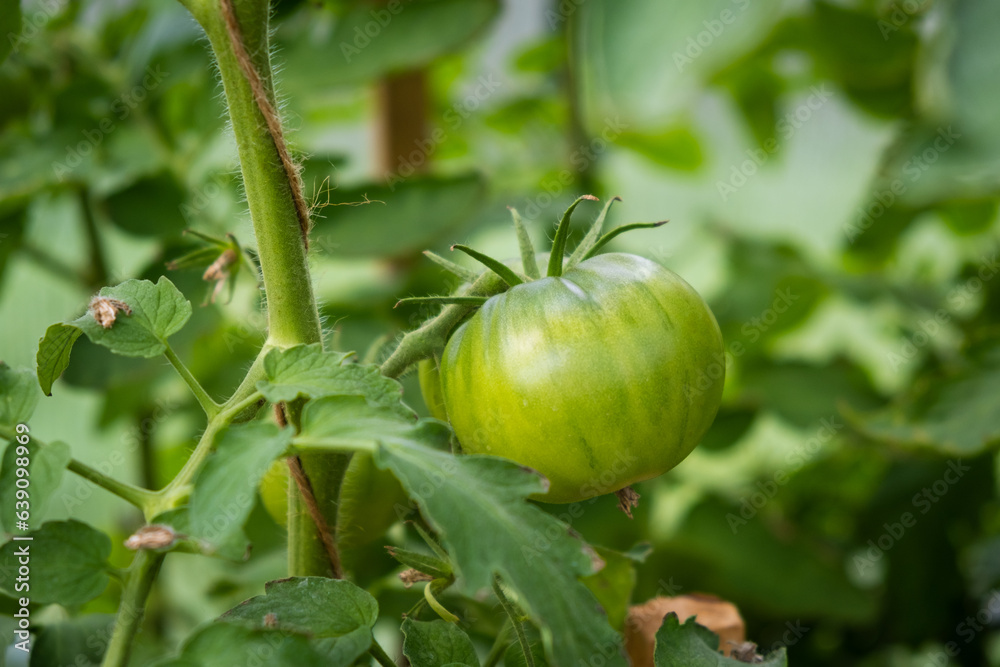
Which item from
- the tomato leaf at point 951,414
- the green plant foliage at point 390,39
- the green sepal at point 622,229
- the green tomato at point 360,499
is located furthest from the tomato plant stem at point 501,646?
the green plant foliage at point 390,39

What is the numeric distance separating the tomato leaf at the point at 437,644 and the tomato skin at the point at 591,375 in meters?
0.09

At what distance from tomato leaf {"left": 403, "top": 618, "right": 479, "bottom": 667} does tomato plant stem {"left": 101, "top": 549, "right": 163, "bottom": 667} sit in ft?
0.40

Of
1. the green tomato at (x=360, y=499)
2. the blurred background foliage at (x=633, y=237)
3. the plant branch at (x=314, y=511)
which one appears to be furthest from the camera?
the blurred background foliage at (x=633, y=237)

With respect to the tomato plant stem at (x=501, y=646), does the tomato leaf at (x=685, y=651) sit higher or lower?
higher

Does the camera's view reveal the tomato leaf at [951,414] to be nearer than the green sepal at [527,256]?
No

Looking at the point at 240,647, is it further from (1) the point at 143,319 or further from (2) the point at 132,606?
(1) the point at 143,319

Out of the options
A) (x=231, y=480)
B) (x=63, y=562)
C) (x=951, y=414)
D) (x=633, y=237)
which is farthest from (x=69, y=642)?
(x=633, y=237)

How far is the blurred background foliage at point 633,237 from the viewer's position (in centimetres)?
81

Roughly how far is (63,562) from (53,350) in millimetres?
102

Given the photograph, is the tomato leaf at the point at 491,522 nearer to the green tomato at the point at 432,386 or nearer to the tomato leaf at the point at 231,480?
the tomato leaf at the point at 231,480

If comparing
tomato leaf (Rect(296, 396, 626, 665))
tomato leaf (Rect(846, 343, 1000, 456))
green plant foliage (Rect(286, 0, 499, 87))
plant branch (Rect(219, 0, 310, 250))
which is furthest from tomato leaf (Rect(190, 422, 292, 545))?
green plant foliage (Rect(286, 0, 499, 87))

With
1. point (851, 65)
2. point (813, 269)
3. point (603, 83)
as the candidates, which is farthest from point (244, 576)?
point (851, 65)

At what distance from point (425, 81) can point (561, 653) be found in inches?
48.9

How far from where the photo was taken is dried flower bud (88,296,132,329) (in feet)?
1.26
